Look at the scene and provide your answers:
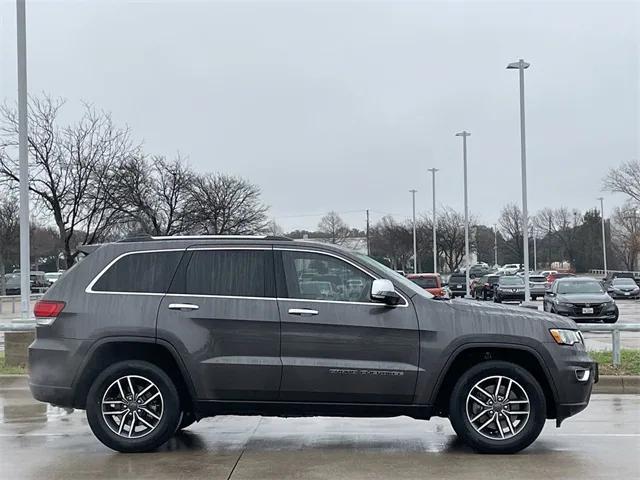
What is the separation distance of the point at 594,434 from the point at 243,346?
3.75 m

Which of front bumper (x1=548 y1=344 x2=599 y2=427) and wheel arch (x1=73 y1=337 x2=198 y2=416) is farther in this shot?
wheel arch (x1=73 y1=337 x2=198 y2=416)

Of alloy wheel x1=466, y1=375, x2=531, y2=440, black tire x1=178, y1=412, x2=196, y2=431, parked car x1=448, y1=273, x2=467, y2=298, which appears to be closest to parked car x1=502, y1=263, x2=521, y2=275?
parked car x1=448, y1=273, x2=467, y2=298

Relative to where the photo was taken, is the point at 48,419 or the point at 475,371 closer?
the point at 475,371

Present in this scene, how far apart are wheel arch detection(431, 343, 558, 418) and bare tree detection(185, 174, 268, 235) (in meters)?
27.0

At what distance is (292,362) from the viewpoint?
6066mm

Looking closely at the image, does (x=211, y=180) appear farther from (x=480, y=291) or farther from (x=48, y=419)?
(x=48, y=419)

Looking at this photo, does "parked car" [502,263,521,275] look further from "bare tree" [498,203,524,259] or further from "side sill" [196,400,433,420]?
"side sill" [196,400,433,420]

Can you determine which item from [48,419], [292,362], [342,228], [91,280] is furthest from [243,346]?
[342,228]

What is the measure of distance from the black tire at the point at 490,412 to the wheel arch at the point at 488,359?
0.44ft

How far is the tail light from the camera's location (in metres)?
6.35

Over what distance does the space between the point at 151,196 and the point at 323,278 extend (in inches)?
1007

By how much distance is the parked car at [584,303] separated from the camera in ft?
65.3

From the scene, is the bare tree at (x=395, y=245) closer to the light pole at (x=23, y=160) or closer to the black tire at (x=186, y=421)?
the light pole at (x=23, y=160)

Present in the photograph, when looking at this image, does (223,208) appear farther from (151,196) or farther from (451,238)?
(451,238)
